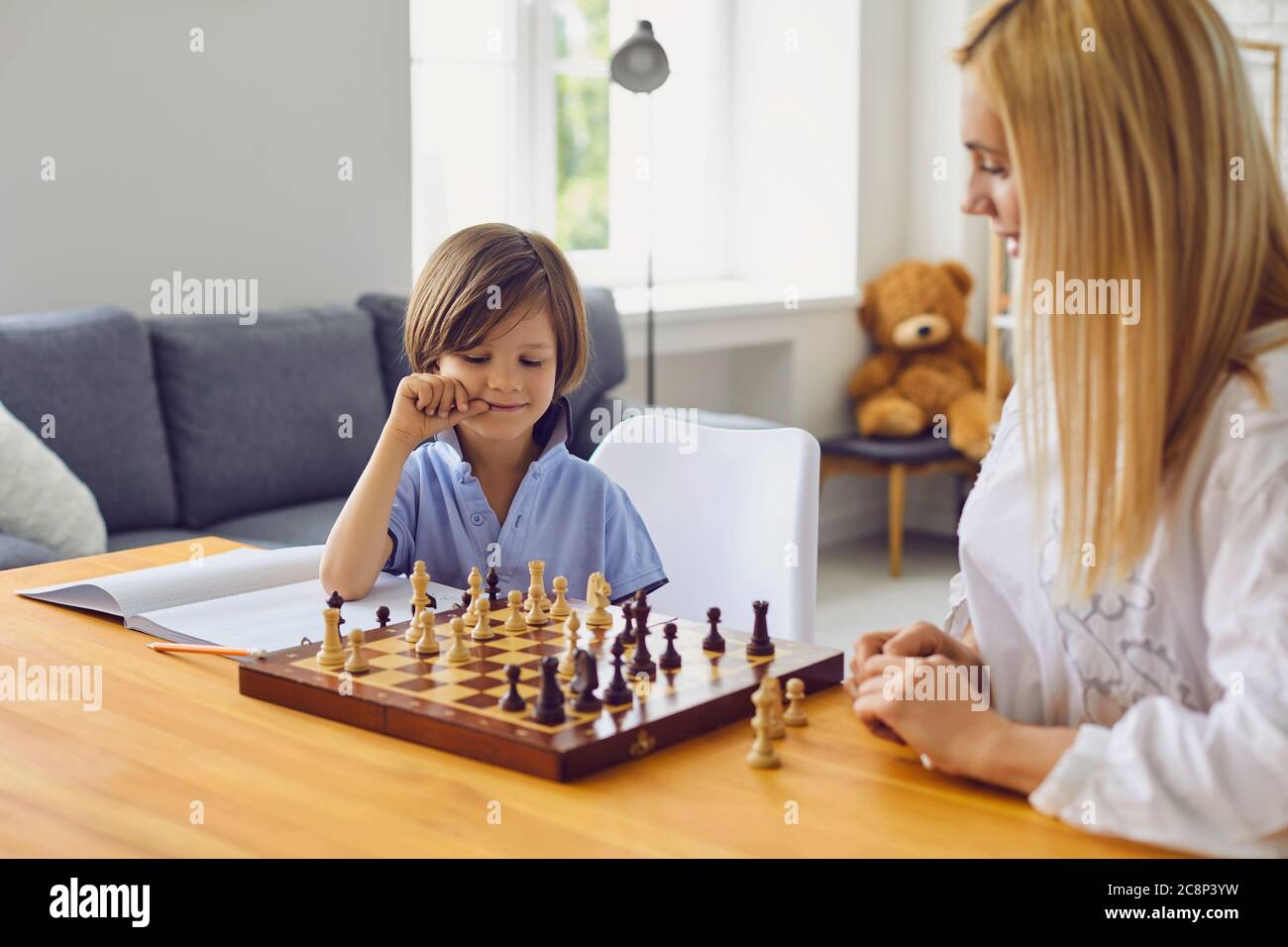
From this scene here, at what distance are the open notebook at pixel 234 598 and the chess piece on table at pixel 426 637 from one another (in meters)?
0.19

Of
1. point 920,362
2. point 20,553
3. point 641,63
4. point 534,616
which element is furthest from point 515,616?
point 920,362

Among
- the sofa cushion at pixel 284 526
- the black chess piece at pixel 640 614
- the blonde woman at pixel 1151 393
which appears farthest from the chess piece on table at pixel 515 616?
the sofa cushion at pixel 284 526

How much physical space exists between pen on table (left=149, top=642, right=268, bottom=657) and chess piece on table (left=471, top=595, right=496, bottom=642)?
0.21m

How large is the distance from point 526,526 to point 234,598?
1.26 ft

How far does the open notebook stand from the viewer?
1464 millimetres

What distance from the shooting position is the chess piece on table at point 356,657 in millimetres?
1221

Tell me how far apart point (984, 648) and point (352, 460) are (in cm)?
277

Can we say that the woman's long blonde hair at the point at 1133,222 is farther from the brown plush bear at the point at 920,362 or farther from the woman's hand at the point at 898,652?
the brown plush bear at the point at 920,362

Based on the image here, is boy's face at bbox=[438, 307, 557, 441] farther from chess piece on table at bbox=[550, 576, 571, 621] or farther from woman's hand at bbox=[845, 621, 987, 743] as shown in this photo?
woman's hand at bbox=[845, 621, 987, 743]

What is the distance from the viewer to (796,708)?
116 centimetres

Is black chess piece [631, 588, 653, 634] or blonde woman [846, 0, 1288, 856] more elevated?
blonde woman [846, 0, 1288, 856]

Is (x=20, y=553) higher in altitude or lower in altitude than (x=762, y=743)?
lower

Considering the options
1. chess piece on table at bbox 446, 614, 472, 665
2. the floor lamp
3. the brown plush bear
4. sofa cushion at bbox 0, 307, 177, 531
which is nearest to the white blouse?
chess piece on table at bbox 446, 614, 472, 665

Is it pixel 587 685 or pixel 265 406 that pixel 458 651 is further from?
pixel 265 406
